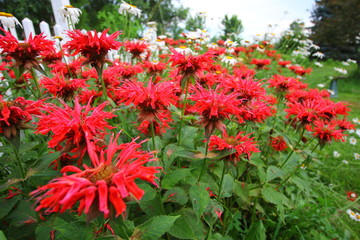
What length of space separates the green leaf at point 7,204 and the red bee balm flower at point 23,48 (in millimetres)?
508

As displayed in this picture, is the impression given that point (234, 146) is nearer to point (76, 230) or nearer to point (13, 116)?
point (76, 230)

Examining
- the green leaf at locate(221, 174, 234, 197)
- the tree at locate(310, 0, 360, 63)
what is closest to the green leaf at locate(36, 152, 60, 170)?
the green leaf at locate(221, 174, 234, 197)

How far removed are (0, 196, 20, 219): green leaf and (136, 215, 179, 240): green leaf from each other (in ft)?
1.49

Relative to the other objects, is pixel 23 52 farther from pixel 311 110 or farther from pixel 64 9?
pixel 311 110

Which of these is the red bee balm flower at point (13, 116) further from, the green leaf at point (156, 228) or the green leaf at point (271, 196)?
the green leaf at point (271, 196)

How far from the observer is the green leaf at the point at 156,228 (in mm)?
576

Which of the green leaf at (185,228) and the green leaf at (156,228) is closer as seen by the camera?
the green leaf at (156,228)

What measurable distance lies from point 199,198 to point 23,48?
35.8 inches

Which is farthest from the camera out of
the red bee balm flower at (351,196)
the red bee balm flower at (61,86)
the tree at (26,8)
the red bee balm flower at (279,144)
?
the tree at (26,8)

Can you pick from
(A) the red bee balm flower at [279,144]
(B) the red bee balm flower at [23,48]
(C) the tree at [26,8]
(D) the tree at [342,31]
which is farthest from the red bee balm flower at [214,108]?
(C) the tree at [26,8]

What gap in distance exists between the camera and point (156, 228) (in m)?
0.58

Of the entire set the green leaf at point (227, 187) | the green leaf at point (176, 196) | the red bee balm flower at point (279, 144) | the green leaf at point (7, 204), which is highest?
the green leaf at point (7, 204)

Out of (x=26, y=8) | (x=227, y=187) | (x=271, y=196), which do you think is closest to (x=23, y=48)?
(x=227, y=187)

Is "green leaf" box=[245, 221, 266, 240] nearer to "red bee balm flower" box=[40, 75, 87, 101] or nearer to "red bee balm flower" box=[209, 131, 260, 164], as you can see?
"red bee balm flower" box=[209, 131, 260, 164]
